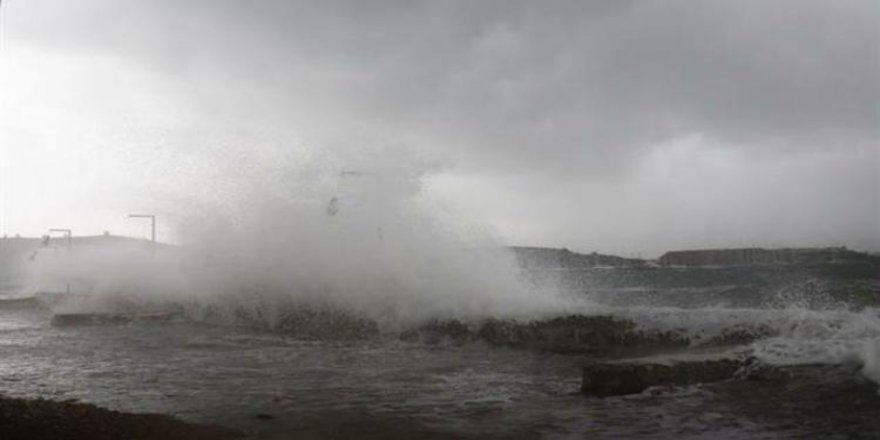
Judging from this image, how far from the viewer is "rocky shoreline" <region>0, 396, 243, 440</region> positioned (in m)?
6.42

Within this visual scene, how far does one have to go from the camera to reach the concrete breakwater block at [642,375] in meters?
9.30

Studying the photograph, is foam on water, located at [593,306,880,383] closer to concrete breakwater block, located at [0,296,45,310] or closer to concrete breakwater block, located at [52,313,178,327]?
concrete breakwater block, located at [52,313,178,327]

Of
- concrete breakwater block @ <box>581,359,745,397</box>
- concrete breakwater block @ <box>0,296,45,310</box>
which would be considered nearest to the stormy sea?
concrete breakwater block @ <box>581,359,745,397</box>

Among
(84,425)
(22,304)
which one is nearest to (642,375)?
(84,425)

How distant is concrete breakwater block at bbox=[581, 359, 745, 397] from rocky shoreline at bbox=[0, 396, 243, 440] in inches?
180

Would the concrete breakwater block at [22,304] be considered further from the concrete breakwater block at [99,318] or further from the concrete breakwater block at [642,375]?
the concrete breakwater block at [642,375]

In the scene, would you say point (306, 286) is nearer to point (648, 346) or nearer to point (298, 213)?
point (298, 213)

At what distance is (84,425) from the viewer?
22.1 feet

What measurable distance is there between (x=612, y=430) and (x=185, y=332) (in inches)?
574

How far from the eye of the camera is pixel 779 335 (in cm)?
1278

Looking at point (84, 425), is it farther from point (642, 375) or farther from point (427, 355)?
point (427, 355)

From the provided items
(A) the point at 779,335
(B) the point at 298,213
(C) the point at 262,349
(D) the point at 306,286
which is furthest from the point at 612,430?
(B) the point at 298,213

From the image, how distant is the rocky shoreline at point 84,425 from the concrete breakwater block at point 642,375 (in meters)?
4.58

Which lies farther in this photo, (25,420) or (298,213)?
(298,213)
